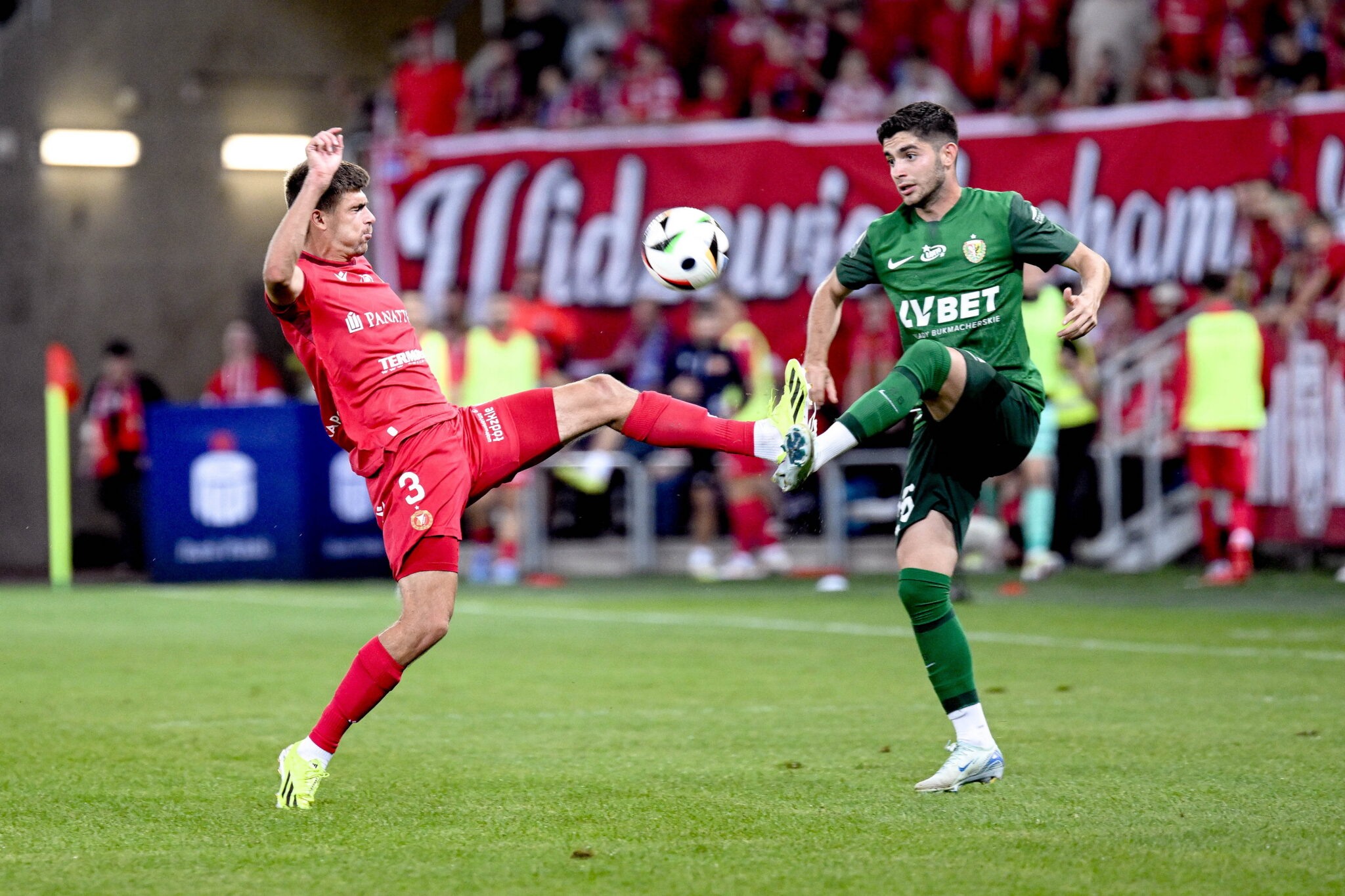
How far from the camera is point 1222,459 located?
14.4m

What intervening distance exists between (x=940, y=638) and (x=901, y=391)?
866mm

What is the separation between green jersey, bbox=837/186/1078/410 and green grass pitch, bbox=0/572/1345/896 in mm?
1354

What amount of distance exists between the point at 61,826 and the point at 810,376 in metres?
2.63

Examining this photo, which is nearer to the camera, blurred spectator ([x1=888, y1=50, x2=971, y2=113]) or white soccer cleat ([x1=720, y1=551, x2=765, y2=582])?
white soccer cleat ([x1=720, y1=551, x2=765, y2=582])

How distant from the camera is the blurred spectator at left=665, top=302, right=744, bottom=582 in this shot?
15078mm

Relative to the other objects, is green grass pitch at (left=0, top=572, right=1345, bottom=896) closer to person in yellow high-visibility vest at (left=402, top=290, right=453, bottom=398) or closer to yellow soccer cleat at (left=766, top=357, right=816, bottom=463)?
yellow soccer cleat at (left=766, top=357, right=816, bottom=463)

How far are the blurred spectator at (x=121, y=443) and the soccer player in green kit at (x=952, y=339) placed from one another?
12988 millimetres

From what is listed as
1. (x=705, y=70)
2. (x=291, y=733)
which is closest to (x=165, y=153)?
(x=705, y=70)

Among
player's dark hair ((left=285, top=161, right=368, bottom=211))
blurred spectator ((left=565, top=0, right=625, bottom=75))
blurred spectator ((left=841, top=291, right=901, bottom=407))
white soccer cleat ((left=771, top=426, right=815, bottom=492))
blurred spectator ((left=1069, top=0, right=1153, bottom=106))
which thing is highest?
blurred spectator ((left=565, top=0, right=625, bottom=75))

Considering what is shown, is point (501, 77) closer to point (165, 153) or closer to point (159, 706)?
point (165, 153)

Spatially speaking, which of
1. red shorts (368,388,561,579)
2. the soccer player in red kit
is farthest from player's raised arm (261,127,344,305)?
red shorts (368,388,561,579)

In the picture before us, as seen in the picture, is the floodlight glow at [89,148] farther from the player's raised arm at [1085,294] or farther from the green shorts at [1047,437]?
the player's raised arm at [1085,294]

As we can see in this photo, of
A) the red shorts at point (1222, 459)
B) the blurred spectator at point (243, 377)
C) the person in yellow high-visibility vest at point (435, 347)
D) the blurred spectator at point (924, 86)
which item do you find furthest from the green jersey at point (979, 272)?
the blurred spectator at point (243, 377)

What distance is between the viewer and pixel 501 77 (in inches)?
778
